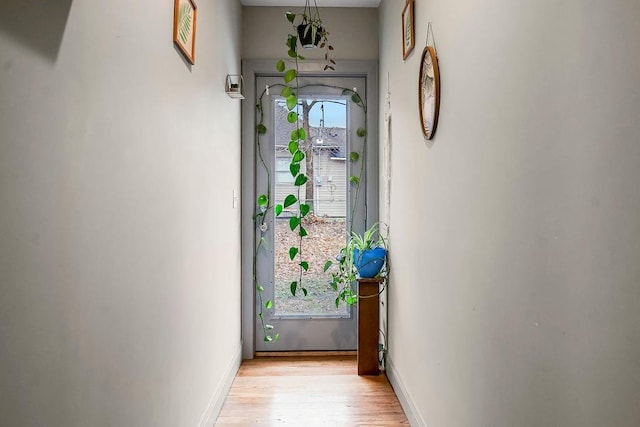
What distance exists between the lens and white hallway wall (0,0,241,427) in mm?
775

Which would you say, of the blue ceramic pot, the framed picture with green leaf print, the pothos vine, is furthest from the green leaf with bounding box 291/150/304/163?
the framed picture with green leaf print

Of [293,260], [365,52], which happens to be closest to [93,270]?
[293,260]

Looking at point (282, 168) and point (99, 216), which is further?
point (282, 168)

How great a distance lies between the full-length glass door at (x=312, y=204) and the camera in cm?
333

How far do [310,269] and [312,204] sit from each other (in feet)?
1.50

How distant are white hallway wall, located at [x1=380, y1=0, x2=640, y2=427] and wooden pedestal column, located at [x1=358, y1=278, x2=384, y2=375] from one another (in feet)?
3.20

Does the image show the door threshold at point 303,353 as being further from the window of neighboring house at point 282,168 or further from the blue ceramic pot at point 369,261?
the window of neighboring house at point 282,168

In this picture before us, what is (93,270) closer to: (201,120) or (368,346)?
(201,120)

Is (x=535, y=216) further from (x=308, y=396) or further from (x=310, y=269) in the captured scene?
(x=310, y=269)

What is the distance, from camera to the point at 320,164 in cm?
336

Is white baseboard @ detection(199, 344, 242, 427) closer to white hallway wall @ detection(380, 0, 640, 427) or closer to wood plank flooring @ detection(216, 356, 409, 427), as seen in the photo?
wood plank flooring @ detection(216, 356, 409, 427)

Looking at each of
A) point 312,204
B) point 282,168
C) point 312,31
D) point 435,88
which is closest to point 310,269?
point 312,204

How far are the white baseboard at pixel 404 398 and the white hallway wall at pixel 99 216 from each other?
97 cm

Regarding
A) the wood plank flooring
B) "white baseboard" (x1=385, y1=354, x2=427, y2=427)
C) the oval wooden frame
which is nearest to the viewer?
the oval wooden frame
